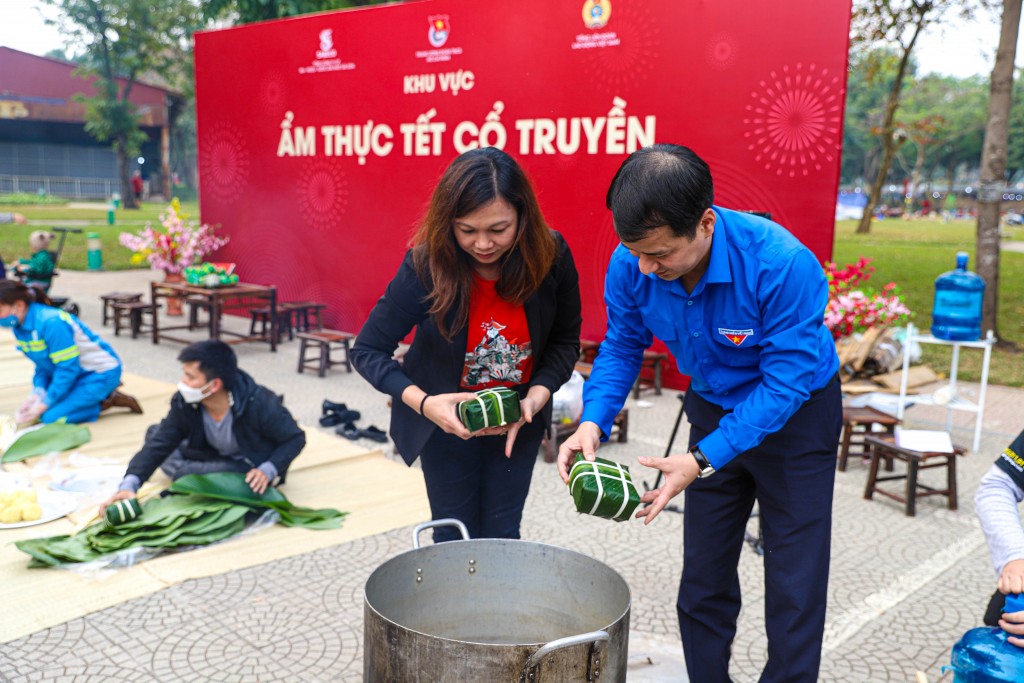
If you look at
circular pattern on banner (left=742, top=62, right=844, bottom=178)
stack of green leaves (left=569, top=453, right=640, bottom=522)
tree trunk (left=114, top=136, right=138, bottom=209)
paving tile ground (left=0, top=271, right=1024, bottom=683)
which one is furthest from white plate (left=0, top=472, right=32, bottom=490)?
tree trunk (left=114, top=136, right=138, bottom=209)

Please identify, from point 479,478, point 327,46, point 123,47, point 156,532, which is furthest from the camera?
point 123,47

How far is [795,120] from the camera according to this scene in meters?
6.71

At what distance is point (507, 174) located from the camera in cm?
226

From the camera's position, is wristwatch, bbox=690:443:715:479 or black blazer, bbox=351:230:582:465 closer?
wristwatch, bbox=690:443:715:479

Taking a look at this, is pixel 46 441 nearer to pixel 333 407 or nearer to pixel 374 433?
pixel 333 407

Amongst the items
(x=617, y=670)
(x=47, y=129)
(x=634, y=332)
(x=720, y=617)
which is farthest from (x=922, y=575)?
(x=47, y=129)

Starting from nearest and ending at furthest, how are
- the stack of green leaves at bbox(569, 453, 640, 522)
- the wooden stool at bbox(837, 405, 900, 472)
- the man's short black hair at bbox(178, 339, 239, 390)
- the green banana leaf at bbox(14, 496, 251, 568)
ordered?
the stack of green leaves at bbox(569, 453, 640, 522)
the green banana leaf at bbox(14, 496, 251, 568)
the man's short black hair at bbox(178, 339, 239, 390)
the wooden stool at bbox(837, 405, 900, 472)

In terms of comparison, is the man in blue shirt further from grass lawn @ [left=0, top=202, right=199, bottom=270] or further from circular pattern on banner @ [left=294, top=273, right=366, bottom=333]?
grass lawn @ [left=0, top=202, right=199, bottom=270]

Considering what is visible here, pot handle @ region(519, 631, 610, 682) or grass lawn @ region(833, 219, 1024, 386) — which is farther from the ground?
pot handle @ region(519, 631, 610, 682)

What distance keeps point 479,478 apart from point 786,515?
89cm

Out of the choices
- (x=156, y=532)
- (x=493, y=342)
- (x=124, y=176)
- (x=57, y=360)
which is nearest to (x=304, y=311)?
(x=57, y=360)

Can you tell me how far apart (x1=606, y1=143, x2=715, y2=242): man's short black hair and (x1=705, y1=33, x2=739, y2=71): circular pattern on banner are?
5.53 meters

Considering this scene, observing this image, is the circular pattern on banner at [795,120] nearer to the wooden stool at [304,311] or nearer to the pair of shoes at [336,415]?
the pair of shoes at [336,415]

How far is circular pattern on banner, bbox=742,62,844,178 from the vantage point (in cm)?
654
